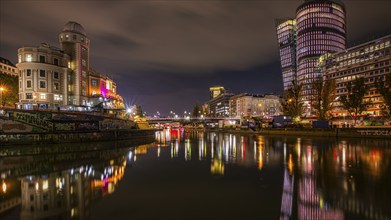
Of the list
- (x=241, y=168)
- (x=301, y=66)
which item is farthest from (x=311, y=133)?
(x=301, y=66)

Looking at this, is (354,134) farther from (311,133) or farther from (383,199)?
(383,199)

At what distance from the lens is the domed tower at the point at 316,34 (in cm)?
18462

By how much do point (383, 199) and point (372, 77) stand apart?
136650mm

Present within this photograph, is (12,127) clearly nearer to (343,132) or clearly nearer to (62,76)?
(62,76)

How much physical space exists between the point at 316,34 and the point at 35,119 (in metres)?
203

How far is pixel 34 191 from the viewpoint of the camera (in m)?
16.3

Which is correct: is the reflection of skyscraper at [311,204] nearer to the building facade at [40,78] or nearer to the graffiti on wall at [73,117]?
the graffiti on wall at [73,117]

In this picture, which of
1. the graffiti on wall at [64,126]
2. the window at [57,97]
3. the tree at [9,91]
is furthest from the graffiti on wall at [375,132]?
the tree at [9,91]

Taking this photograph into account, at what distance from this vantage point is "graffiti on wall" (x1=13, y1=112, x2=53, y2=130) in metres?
46.0

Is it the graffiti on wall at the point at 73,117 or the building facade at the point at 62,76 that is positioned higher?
the building facade at the point at 62,76

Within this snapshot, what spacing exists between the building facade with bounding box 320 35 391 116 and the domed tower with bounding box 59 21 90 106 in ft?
379

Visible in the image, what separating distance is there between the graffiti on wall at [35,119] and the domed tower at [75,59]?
26281 mm

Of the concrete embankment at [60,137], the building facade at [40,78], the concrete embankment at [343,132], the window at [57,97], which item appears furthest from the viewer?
the window at [57,97]

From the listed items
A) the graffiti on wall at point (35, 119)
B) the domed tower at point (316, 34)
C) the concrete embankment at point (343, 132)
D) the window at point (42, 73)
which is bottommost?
the concrete embankment at point (343, 132)
